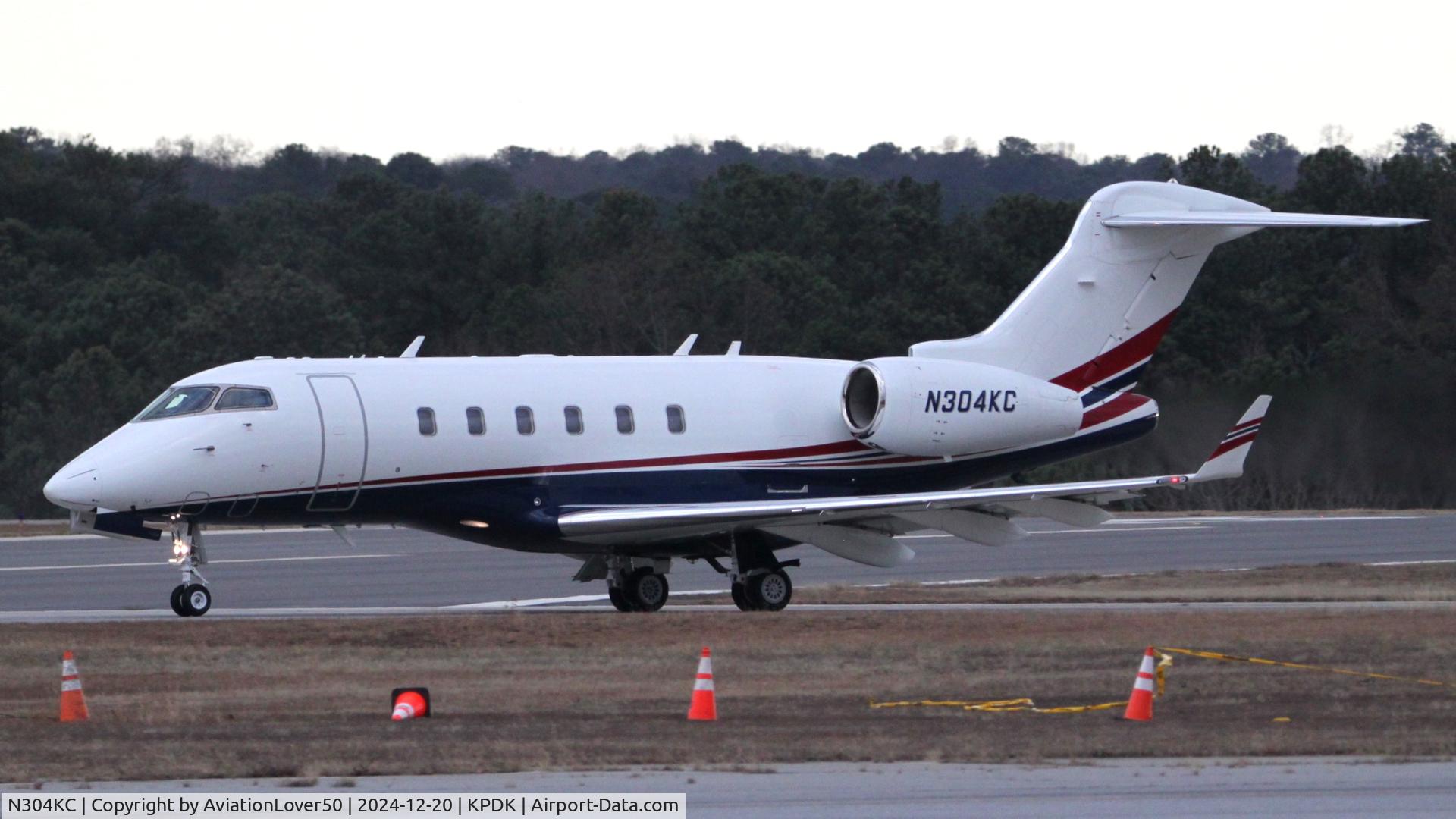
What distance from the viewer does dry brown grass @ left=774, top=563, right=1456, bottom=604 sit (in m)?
26.0

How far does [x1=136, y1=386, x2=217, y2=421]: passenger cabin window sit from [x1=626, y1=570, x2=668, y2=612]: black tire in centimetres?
543

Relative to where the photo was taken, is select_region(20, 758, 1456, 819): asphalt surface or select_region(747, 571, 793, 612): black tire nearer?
select_region(20, 758, 1456, 819): asphalt surface

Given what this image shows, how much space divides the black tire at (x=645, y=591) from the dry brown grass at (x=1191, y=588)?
2.52 metres

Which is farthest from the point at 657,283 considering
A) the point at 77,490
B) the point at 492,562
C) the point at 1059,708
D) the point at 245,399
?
the point at 1059,708

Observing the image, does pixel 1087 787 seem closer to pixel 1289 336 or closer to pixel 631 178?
pixel 1289 336

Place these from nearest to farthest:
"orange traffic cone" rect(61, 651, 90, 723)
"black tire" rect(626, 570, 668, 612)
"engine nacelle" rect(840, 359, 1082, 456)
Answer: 1. "orange traffic cone" rect(61, 651, 90, 723)
2. "black tire" rect(626, 570, 668, 612)
3. "engine nacelle" rect(840, 359, 1082, 456)

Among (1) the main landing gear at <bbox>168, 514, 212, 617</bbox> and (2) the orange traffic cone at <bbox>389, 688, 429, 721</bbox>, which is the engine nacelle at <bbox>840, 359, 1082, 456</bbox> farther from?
(2) the orange traffic cone at <bbox>389, 688, 429, 721</bbox>

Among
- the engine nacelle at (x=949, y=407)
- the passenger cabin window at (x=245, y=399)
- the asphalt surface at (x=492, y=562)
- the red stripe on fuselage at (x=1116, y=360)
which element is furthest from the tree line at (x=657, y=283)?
the passenger cabin window at (x=245, y=399)

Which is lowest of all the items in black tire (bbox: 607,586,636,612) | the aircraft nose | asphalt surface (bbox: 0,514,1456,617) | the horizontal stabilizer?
asphalt surface (bbox: 0,514,1456,617)

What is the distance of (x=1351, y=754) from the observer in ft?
39.0

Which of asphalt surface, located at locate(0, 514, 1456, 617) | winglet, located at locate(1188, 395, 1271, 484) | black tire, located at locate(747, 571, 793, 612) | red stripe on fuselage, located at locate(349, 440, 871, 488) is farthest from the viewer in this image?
asphalt surface, located at locate(0, 514, 1456, 617)

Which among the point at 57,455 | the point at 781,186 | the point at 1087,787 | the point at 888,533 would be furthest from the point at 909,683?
the point at 781,186

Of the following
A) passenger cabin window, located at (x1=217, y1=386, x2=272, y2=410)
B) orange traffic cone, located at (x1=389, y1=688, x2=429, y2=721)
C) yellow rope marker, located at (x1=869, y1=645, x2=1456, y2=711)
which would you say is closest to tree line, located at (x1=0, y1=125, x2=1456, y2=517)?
passenger cabin window, located at (x1=217, y1=386, x2=272, y2=410)

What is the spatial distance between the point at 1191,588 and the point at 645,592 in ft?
26.8
